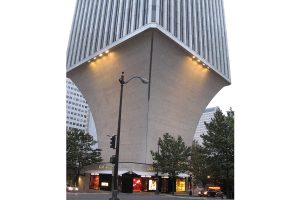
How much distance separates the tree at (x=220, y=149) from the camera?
104 feet

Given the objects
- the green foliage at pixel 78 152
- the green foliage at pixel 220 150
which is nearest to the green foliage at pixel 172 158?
the green foliage at pixel 78 152

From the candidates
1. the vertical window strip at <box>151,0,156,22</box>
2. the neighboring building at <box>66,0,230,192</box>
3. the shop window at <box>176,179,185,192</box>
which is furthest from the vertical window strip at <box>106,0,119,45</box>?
the shop window at <box>176,179,185,192</box>

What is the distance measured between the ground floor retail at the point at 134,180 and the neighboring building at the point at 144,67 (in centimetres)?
15

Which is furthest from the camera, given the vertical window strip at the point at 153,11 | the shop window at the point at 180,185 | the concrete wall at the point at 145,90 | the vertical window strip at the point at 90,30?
the vertical window strip at the point at 90,30

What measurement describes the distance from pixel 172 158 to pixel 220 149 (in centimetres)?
1750

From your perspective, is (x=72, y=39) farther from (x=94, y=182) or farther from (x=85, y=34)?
(x=94, y=182)

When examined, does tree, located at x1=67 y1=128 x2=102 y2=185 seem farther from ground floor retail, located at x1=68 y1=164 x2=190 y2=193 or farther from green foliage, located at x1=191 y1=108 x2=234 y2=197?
green foliage, located at x1=191 y1=108 x2=234 y2=197

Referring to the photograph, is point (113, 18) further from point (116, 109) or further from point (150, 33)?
point (116, 109)

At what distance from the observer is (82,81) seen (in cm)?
6378

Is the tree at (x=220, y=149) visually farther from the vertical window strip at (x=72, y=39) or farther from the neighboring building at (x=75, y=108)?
the neighboring building at (x=75, y=108)

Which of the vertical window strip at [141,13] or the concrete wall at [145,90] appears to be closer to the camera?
the vertical window strip at [141,13]

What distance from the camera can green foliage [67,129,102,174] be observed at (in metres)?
52.0

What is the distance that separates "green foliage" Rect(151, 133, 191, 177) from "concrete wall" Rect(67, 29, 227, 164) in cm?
400

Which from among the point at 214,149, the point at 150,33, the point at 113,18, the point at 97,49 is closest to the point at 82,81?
the point at 97,49
